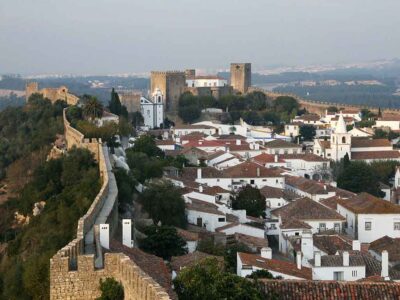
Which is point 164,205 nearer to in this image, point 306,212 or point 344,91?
point 306,212

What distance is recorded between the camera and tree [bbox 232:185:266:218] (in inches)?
1104

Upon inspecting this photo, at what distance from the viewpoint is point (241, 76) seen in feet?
233

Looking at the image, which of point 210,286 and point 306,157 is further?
point 306,157

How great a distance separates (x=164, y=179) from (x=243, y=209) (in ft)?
8.71

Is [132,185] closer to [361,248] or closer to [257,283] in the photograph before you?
[361,248]

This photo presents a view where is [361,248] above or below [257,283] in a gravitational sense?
below

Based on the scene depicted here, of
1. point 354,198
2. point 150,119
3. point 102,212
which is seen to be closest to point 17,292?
point 102,212

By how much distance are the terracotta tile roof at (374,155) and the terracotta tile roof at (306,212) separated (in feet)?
53.4

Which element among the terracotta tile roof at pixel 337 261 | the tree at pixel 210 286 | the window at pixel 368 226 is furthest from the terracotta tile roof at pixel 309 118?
the tree at pixel 210 286

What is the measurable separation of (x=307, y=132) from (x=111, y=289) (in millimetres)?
42189

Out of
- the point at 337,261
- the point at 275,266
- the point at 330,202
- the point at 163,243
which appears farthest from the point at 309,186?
the point at 163,243

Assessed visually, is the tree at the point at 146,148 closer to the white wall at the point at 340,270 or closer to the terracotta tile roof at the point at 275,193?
the terracotta tile roof at the point at 275,193

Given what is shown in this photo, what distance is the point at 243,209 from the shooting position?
2780 cm

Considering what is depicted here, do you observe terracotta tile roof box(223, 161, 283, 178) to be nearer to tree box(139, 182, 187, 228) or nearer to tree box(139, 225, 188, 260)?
tree box(139, 182, 187, 228)
